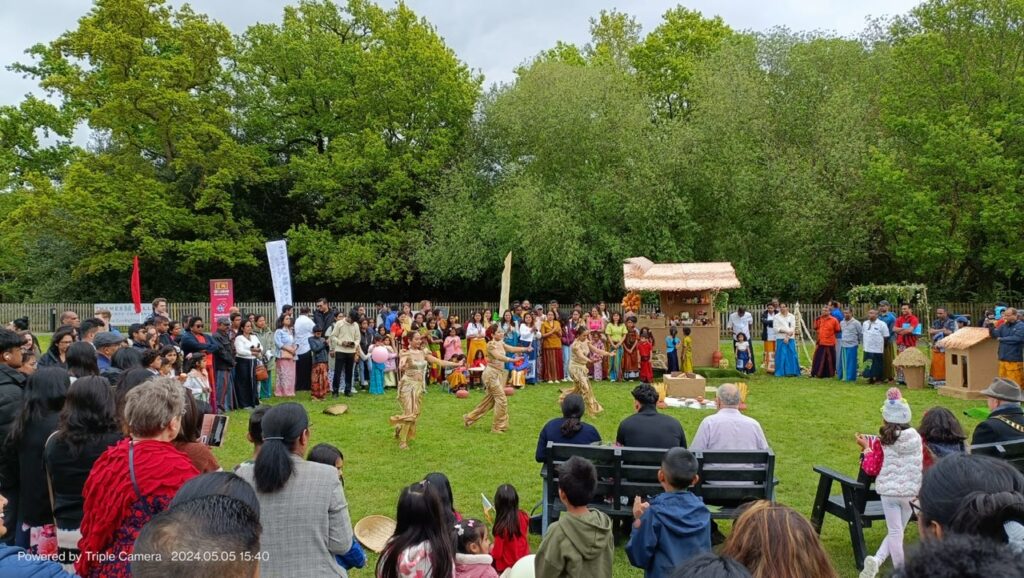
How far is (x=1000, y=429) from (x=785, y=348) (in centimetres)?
1170

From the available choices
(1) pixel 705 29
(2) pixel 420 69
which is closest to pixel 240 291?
(2) pixel 420 69

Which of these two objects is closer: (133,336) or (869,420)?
(133,336)

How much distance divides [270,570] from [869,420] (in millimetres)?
10996

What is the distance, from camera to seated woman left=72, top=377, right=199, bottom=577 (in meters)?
2.93

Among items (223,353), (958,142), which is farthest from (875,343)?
(223,353)

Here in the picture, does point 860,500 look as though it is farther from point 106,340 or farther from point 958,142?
point 958,142

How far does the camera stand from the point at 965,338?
13.7 m

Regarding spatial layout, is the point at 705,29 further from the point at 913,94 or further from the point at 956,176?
the point at 956,176

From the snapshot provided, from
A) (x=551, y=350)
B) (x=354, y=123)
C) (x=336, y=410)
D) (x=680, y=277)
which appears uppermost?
(x=354, y=123)

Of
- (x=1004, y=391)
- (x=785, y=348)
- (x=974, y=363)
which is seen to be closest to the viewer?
(x=1004, y=391)

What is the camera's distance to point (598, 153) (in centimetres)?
2847

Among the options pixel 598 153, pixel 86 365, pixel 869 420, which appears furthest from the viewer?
pixel 598 153

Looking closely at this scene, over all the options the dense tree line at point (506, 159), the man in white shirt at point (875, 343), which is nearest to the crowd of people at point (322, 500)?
the man in white shirt at point (875, 343)

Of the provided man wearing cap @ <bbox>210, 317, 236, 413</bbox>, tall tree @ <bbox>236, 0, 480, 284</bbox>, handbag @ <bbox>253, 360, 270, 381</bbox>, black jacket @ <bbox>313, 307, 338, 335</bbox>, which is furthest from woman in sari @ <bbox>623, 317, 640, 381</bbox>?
tall tree @ <bbox>236, 0, 480, 284</bbox>
